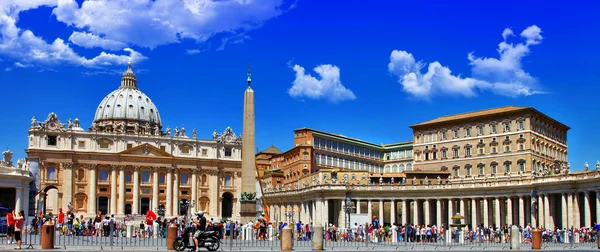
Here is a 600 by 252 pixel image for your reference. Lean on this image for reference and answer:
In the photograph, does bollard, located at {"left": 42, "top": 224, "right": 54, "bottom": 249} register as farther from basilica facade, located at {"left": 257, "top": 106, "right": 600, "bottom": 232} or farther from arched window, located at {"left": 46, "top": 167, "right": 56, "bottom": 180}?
arched window, located at {"left": 46, "top": 167, "right": 56, "bottom": 180}

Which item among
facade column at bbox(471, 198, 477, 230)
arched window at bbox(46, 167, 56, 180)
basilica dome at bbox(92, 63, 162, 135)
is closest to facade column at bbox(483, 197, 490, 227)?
facade column at bbox(471, 198, 477, 230)

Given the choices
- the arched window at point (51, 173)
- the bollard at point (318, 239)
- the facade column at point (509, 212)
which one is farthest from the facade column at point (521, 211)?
the arched window at point (51, 173)

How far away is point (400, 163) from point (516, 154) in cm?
3302

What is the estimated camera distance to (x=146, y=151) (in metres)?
113

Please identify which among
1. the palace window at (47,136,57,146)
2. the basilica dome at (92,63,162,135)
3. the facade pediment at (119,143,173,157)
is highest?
the basilica dome at (92,63,162,135)

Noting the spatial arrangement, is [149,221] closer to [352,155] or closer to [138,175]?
[138,175]

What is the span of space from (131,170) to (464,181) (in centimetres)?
5182

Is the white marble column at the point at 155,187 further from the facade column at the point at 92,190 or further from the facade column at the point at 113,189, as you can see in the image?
the facade column at the point at 92,190

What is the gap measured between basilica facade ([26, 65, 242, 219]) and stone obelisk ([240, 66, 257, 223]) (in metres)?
45.9

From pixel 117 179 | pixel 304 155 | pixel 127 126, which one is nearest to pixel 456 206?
pixel 304 155

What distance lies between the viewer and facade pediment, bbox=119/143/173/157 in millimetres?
111669

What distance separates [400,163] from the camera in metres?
120

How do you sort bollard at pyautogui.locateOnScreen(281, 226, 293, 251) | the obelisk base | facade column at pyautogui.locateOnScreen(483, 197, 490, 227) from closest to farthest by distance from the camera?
bollard at pyautogui.locateOnScreen(281, 226, 293, 251), the obelisk base, facade column at pyautogui.locateOnScreen(483, 197, 490, 227)

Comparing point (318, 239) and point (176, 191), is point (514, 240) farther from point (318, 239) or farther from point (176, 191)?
point (176, 191)
